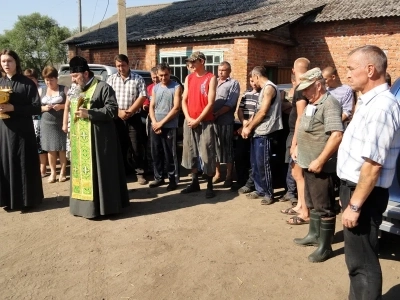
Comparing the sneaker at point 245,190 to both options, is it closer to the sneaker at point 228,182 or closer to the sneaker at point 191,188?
the sneaker at point 228,182

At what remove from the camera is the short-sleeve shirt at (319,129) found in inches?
142

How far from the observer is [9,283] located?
141 inches

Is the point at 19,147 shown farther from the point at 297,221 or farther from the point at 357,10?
the point at 357,10

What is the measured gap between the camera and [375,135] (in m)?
2.39

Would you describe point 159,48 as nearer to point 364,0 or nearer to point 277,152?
point 364,0

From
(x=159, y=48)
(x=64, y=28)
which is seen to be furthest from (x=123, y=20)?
(x=64, y=28)

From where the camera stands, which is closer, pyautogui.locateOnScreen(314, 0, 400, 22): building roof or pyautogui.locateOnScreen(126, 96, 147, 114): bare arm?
pyautogui.locateOnScreen(126, 96, 147, 114): bare arm

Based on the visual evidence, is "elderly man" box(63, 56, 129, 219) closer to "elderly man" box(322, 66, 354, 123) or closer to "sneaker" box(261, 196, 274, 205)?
"sneaker" box(261, 196, 274, 205)

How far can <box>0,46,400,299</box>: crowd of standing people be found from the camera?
253cm

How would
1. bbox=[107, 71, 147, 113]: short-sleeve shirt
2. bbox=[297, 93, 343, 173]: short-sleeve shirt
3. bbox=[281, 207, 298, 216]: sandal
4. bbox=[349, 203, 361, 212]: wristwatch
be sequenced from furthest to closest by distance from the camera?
bbox=[107, 71, 147, 113]: short-sleeve shirt → bbox=[281, 207, 298, 216]: sandal → bbox=[297, 93, 343, 173]: short-sleeve shirt → bbox=[349, 203, 361, 212]: wristwatch

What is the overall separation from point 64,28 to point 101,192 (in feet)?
141

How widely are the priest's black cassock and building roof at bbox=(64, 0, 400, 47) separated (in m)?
8.98

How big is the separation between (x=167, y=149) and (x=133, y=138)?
732 millimetres

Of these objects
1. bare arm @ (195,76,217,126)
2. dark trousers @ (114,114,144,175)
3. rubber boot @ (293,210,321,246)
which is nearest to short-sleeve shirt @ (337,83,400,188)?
rubber boot @ (293,210,321,246)
